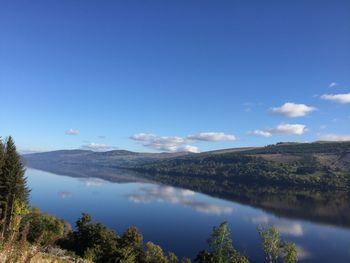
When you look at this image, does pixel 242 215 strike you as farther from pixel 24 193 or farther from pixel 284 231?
pixel 24 193

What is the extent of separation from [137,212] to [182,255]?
72.6m

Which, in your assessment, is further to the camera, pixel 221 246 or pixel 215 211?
pixel 215 211

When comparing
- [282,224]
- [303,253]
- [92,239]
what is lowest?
[303,253]

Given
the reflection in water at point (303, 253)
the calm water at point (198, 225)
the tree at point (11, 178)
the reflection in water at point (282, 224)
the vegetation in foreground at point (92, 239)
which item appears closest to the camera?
the vegetation in foreground at point (92, 239)

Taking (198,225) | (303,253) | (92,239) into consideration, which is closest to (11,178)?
(92,239)

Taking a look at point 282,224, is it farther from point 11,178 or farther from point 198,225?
point 11,178

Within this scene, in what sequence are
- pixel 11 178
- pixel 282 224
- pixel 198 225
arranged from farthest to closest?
pixel 282 224 < pixel 198 225 < pixel 11 178

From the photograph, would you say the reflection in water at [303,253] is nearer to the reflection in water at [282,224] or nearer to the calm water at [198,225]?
the calm water at [198,225]

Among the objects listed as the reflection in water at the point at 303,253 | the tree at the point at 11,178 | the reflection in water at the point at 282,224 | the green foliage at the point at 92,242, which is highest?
the tree at the point at 11,178

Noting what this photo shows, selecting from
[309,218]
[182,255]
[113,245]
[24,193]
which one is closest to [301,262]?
[182,255]

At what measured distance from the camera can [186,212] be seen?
182 m

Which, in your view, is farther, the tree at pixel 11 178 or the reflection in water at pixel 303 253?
the reflection in water at pixel 303 253

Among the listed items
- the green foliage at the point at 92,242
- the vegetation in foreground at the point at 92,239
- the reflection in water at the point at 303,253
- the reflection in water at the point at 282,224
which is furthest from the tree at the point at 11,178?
the reflection in water at the point at 282,224

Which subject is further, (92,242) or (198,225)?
(198,225)
